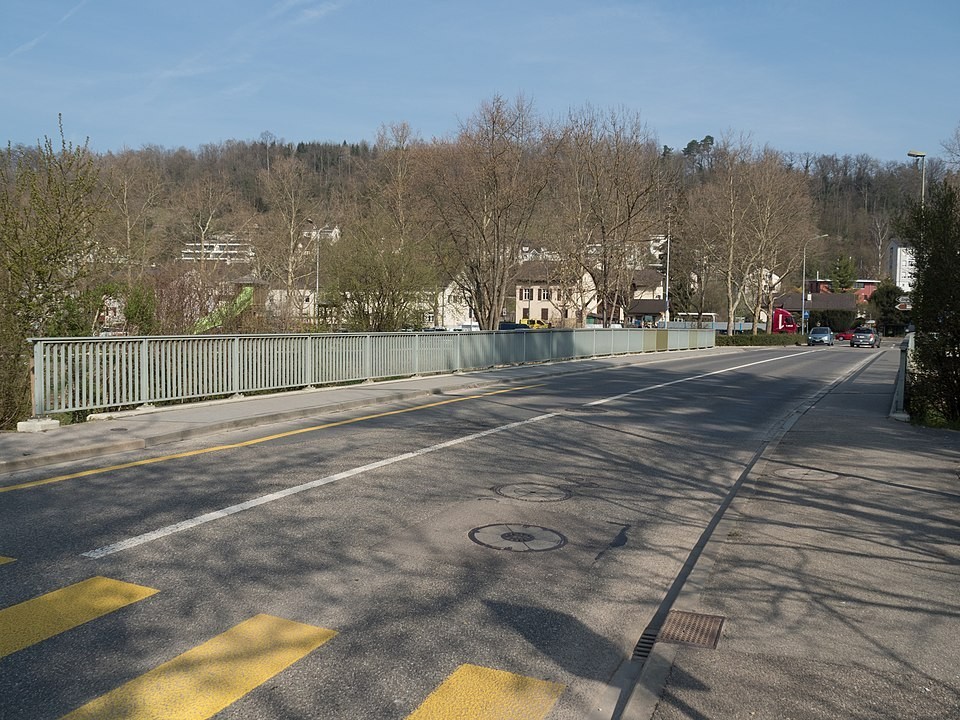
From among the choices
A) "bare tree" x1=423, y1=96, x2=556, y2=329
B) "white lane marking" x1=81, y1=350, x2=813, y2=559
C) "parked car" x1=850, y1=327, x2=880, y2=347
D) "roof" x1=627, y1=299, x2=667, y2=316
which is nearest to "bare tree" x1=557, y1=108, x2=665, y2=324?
"bare tree" x1=423, y1=96, x2=556, y2=329

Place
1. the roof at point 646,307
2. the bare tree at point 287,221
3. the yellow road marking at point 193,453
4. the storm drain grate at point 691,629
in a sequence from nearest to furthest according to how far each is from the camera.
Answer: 1. the storm drain grate at point 691,629
2. the yellow road marking at point 193,453
3. the bare tree at point 287,221
4. the roof at point 646,307

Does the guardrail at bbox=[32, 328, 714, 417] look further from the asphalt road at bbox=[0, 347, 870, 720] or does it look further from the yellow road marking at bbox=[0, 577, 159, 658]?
the yellow road marking at bbox=[0, 577, 159, 658]

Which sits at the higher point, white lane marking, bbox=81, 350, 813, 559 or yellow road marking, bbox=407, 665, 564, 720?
white lane marking, bbox=81, 350, 813, 559

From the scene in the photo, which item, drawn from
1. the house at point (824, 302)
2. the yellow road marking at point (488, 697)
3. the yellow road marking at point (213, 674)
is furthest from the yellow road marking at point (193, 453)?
the house at point (824, 302)

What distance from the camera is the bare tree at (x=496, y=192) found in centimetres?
3988

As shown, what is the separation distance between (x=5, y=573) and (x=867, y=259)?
5253 inches

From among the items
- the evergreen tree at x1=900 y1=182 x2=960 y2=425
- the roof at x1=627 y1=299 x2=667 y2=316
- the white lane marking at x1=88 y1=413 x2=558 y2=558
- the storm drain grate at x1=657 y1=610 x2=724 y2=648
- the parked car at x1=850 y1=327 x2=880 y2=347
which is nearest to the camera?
the storm drain grate at x1=657 y1=610 x2=724 y2=648

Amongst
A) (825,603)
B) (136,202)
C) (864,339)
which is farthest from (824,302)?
(825,603)

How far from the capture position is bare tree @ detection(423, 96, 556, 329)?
39.9m

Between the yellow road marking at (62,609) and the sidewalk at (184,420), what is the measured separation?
4687 millimetres

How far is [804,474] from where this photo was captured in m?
9.97

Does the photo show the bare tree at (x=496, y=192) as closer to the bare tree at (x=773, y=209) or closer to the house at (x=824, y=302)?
the bare tree at (x=773, y=209)

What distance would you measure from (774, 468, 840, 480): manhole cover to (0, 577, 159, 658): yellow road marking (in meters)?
7.32

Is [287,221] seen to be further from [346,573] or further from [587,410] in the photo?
[346,573]
